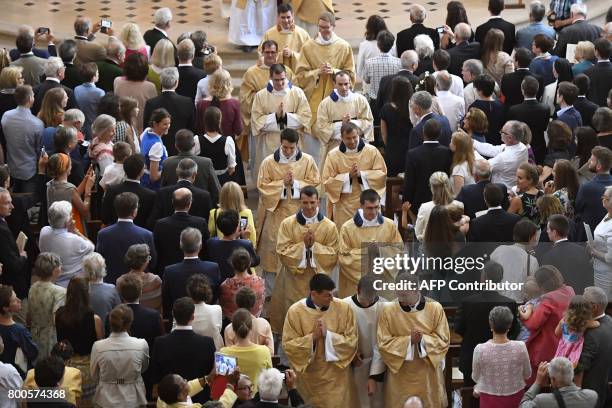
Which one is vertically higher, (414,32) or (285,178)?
(414,32)

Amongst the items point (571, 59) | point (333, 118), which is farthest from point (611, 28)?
point (333, 118)

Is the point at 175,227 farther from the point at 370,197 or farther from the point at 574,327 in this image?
the point at 574,327

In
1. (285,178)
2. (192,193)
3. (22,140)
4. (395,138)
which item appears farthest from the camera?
(395,138)

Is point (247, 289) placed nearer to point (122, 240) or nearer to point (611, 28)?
point (122, 240)

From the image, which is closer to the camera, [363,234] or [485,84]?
[363,234]

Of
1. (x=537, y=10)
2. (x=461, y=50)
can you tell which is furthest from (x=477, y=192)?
(x=537, y=10)

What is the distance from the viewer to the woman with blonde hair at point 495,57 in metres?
15.9

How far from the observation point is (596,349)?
10680 millimetres

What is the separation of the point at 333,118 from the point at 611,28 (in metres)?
3.48

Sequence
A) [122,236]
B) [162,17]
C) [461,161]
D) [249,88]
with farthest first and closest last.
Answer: [162,17], [249,88], [461,161], [122,236]

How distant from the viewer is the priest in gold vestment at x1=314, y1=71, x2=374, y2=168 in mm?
15125

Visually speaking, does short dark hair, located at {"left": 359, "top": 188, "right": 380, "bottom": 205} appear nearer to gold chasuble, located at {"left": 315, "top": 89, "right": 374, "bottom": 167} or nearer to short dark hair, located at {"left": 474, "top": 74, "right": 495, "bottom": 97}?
gold chasuble, located at {"left": 315, "top": 89, "right": 374, "bottom": 167}

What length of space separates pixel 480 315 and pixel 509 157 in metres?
2.76

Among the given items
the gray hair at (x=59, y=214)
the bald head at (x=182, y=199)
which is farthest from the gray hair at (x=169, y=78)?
the gray hair at (x=59, y=214)
